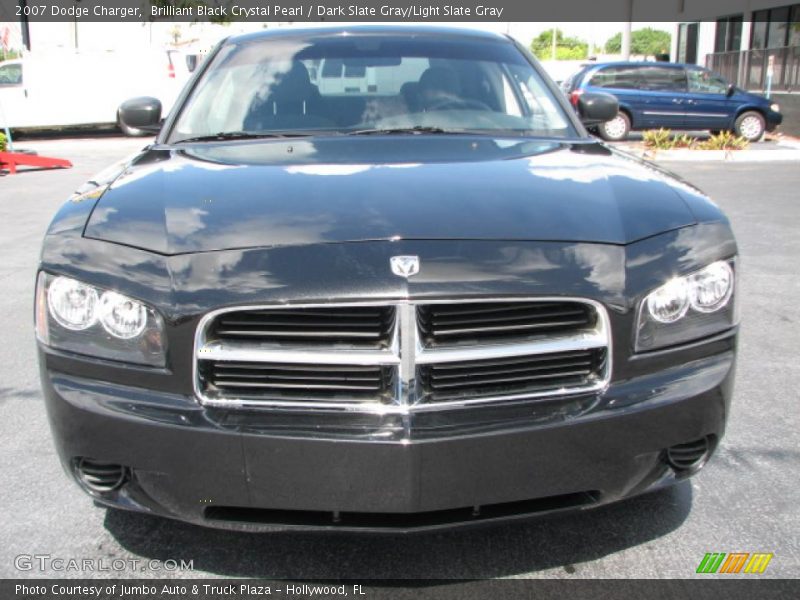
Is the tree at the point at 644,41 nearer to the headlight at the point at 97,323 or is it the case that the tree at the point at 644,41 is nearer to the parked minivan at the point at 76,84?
the parked minivan at the point at 76,84

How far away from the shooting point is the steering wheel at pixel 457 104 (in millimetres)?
3551

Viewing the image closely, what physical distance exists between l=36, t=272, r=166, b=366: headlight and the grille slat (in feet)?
2.33

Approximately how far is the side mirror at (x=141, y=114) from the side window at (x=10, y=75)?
2027 cm

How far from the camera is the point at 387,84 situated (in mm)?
3605

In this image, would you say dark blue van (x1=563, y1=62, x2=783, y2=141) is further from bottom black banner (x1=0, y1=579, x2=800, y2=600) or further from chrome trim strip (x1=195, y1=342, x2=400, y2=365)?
chrome trim strip (x1=195, y1=342, x2=400, y2=365)

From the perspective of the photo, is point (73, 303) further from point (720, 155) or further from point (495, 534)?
point (720, 155)

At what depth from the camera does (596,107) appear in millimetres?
4160

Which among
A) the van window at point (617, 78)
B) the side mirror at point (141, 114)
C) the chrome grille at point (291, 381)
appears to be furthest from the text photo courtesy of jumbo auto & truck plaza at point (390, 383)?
the van window at point (617, 78)

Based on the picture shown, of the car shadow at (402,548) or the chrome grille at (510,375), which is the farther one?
the car shadow at (402,548)

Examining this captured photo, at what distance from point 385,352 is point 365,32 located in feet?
7.84

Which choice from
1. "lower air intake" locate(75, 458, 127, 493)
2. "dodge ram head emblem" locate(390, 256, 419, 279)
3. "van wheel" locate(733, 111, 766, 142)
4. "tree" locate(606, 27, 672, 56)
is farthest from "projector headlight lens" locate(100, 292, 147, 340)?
"tree" locate(606, 27, 672, 56)

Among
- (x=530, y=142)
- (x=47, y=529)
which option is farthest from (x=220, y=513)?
(x=530, y=142)

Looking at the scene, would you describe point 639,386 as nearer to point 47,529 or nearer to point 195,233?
point 195,233

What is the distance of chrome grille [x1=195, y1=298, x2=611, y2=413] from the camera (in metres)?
2.07
